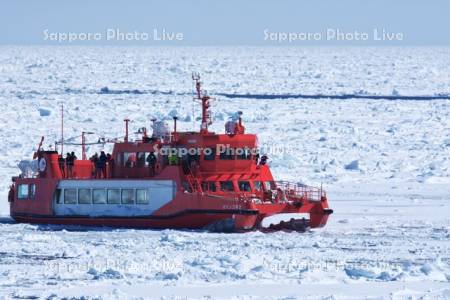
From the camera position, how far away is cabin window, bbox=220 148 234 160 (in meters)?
20.2

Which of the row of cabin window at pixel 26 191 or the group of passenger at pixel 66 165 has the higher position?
the group of passenger at pixel 66 165

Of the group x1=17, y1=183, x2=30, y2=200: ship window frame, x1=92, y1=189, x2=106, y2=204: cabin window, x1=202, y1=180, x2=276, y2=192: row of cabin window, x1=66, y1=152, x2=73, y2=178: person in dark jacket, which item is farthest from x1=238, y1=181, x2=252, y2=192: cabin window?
x1=17, y1=183, x2=30, y2=200: ship window frame

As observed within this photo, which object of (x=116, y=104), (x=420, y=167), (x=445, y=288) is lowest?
(x=445, y=288)

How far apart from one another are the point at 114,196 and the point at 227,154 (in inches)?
83.1

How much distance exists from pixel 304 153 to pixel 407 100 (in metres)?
14.4

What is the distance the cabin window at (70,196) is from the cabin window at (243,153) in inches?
118

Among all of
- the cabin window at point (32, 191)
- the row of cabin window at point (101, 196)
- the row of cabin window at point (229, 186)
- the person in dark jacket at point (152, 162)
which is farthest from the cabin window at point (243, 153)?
the cabin window at point (32, 191)

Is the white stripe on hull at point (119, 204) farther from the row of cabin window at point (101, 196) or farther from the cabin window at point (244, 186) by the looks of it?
the cabin window at point (244, 186)

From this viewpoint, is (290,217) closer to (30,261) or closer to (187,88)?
(30,261)

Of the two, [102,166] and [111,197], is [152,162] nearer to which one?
[111,197]

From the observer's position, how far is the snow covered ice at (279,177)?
45.0 ft

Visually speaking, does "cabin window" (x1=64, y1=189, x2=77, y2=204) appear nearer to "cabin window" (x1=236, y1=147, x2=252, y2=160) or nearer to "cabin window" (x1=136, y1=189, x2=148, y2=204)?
"cabin window" (x1=136, y1=189, x2=148, y2=204)

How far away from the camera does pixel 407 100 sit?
43625 mm

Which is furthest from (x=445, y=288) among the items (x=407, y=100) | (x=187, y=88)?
(x=187, y=88)
